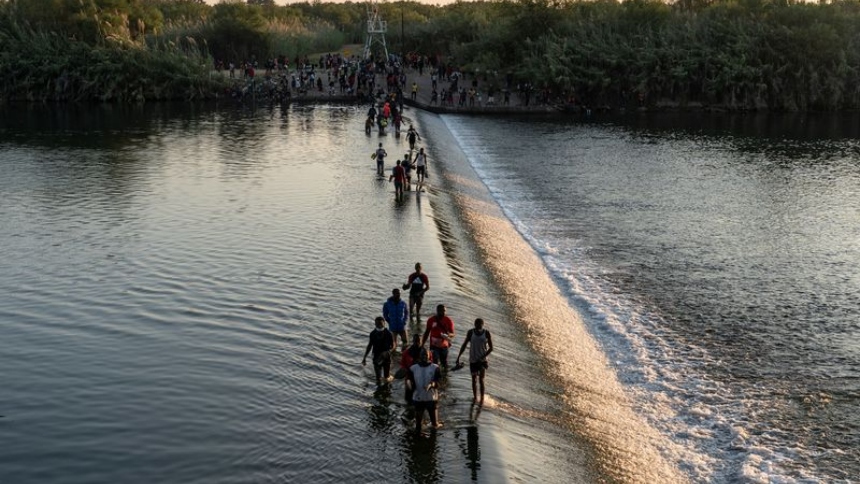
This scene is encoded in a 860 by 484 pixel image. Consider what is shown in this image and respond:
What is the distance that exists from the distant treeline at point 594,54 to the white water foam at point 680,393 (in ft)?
179

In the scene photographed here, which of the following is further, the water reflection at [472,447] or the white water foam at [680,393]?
the white water foam at [680,393]

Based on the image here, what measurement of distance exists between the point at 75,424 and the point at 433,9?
162 m

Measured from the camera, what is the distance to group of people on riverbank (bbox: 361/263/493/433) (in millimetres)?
13750

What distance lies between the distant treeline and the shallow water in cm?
4488

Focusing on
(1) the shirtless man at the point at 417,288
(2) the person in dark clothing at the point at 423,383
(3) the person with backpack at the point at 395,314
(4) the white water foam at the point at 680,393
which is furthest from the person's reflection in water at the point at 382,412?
(4) the white water foam at the point at 680,393

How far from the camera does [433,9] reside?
554 ft

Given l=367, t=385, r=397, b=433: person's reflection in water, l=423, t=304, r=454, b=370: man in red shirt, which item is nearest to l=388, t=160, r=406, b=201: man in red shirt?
l=423, t=304, r=454, b=370: man in red shirt

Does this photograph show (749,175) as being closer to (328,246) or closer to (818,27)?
(328,246)

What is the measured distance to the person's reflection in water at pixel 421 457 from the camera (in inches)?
507

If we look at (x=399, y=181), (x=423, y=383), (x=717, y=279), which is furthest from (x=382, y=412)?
(x=399, y=181)

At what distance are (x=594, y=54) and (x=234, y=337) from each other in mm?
67501

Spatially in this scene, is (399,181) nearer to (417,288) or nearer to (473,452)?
(417,288)

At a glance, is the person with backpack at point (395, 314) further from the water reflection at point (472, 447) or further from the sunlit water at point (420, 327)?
the water reflection at point (472, 447)

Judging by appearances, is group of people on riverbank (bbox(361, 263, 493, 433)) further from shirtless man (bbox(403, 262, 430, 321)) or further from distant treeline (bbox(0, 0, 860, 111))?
distant treeline (bbox(0, 0, 860, 111))
